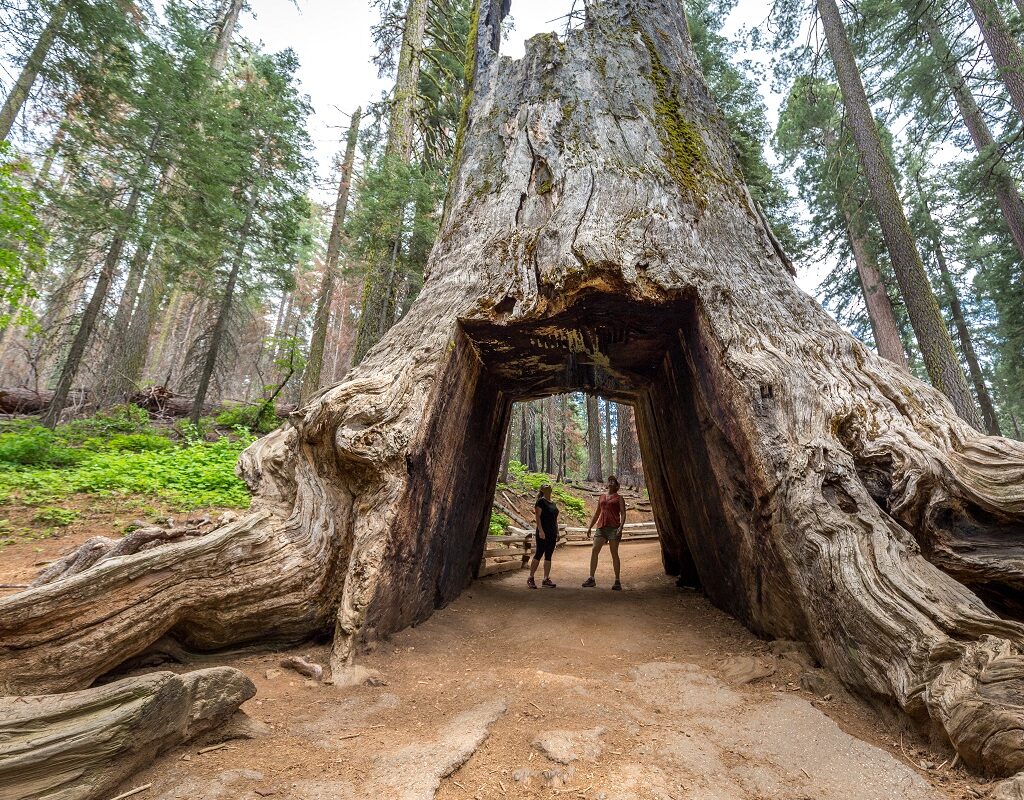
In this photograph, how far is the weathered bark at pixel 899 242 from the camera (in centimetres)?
825

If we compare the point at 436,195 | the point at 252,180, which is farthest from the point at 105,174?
the point at 436,195

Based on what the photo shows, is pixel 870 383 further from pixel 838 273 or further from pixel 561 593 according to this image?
pixel 838 273

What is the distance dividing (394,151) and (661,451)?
380 inches

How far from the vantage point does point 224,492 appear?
7.30 m

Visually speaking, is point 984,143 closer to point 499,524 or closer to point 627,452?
point 627,452

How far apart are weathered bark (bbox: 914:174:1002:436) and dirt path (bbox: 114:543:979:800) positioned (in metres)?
17.6

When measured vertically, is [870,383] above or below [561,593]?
above

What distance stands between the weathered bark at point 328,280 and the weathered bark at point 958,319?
59.8 ft

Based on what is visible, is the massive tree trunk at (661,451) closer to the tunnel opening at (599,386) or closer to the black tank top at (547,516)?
the tunnel opening at (599,386)

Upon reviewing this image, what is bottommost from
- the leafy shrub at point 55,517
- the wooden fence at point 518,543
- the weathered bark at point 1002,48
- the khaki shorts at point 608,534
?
the wooden fence at point 518,543

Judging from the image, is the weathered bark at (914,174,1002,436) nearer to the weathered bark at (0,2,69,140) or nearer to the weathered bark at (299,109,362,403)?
the weathered bark at (299,109,362,403)

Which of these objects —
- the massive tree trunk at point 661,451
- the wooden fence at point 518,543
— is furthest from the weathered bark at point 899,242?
the wooden fence at point 518,543

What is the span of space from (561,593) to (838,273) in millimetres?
16220

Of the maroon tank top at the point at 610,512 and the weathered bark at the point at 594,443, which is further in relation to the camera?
the weathered bark at the point at 594,443
